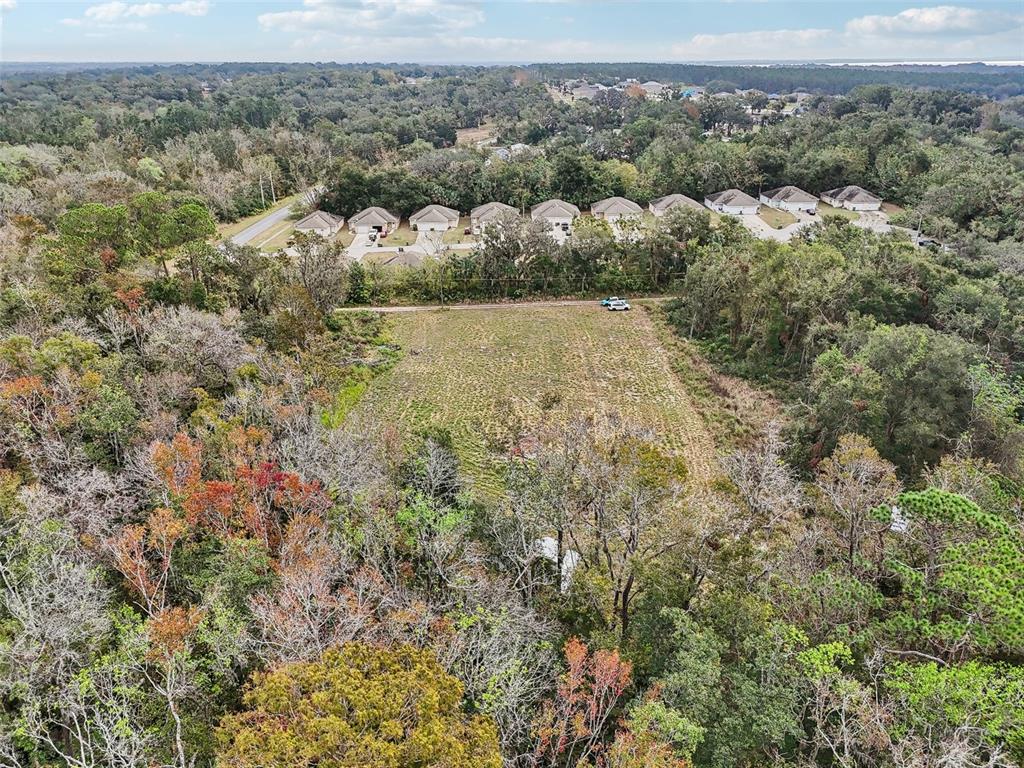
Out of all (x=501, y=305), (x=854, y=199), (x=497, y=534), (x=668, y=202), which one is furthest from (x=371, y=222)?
(x=854, y=199)

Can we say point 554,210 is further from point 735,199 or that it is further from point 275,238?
point 275,238

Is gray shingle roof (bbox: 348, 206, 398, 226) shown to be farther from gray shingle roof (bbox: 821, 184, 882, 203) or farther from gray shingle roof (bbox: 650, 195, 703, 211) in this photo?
gray shingle roof (bbox: 821, 184, 882, 203)

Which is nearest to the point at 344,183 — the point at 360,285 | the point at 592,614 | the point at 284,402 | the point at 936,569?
the point at 360,285

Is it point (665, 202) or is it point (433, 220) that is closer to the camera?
point (433, 220)

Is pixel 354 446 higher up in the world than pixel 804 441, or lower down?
higher up

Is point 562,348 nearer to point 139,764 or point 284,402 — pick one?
point 284,402

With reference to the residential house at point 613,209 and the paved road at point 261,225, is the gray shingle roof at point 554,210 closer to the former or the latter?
the residential house at point 613,209
